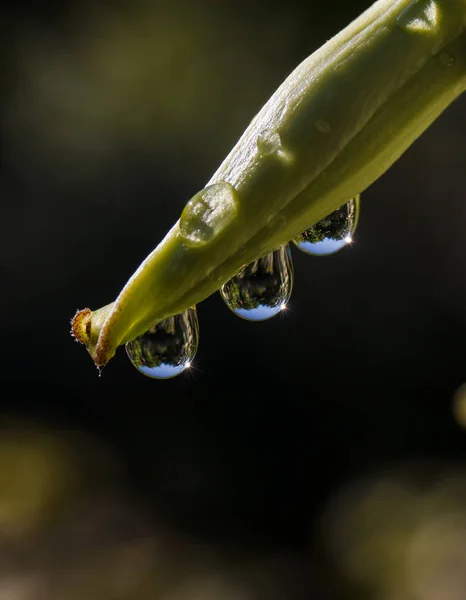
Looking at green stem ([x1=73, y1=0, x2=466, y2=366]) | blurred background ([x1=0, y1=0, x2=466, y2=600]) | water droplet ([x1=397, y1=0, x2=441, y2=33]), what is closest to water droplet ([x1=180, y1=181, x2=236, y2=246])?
green stem ([x1=73, y1=0, x2=466, y2=366])

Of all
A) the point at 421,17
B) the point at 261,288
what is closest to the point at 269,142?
the point at 421,17

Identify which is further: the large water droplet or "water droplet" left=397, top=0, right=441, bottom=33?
the large water droplet

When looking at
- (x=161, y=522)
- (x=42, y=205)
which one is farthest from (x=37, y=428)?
(x=42, y=205)

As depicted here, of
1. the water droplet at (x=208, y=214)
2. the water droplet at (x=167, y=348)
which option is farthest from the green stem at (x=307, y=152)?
the water droplet at (x=167, y=348)

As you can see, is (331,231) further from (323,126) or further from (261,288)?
(323,126)

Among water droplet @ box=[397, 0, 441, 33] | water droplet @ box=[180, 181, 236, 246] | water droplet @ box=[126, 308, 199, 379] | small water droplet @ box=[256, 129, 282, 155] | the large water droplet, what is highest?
the large water droplet

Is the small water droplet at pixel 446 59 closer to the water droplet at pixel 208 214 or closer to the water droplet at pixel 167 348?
the water droplet at pixel 208 214

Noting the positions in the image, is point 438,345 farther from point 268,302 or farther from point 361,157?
point 361,157

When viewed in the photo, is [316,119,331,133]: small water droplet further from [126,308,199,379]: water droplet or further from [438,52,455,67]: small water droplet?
[126,308,199,379]: water droplet

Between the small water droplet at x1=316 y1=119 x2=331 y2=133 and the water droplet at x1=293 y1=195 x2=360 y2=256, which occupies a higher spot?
the water droplet at x1=293 y1=195 x2=360 y2=256
